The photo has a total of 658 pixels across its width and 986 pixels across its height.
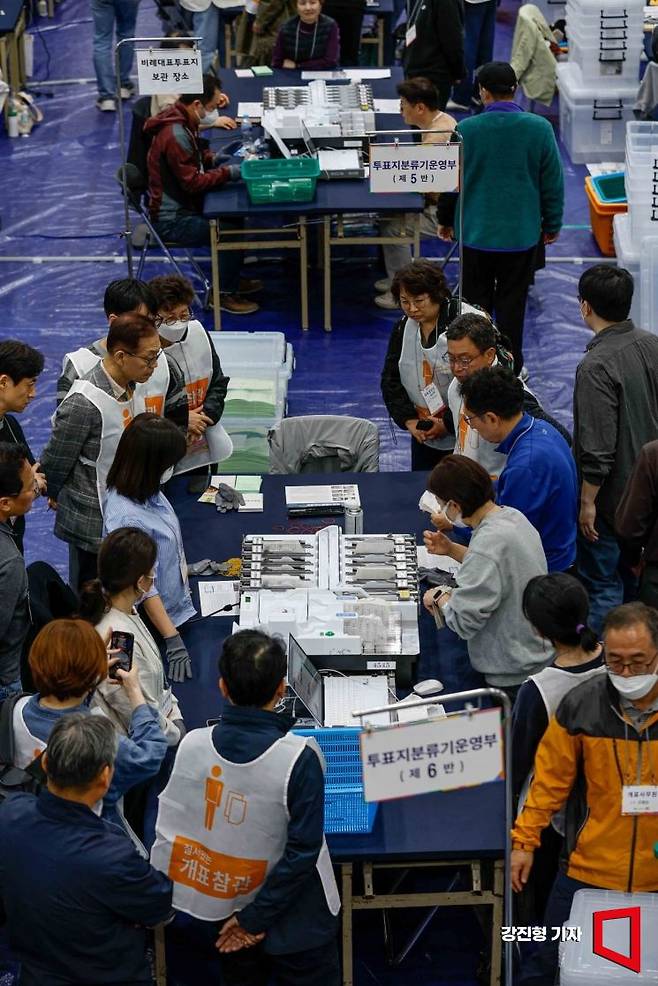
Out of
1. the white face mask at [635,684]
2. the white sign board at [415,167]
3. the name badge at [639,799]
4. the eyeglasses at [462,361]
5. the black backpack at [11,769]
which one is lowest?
the name badge at [639,799]

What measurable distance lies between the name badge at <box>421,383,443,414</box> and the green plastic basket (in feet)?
8.64

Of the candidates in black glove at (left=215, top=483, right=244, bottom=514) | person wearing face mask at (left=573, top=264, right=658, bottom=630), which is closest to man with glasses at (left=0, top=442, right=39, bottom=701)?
black glove at (left=215, top=483, right=244, bottom=514)

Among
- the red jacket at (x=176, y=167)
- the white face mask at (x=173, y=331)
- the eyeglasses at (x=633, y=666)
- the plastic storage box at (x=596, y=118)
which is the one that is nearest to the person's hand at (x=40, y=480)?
the white face mask at (x=173, y=331)

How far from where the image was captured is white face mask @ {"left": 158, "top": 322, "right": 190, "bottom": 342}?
5.52 m

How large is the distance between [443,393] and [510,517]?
1.49 meters

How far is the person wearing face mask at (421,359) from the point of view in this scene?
5.50 metres

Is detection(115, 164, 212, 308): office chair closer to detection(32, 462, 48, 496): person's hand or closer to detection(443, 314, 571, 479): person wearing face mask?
detection(443, 314, 571, 479): person wearing face mask

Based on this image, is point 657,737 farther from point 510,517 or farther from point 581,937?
point 510,517

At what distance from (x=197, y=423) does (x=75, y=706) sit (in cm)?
205

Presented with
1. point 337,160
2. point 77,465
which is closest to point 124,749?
point 77,465

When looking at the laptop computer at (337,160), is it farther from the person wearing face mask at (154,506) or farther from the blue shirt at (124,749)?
the blue shirt at (124,749)

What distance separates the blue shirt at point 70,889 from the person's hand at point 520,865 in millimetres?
947

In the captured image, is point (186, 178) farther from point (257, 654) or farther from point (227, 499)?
point (257, 654)

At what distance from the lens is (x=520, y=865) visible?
385 centimetres
